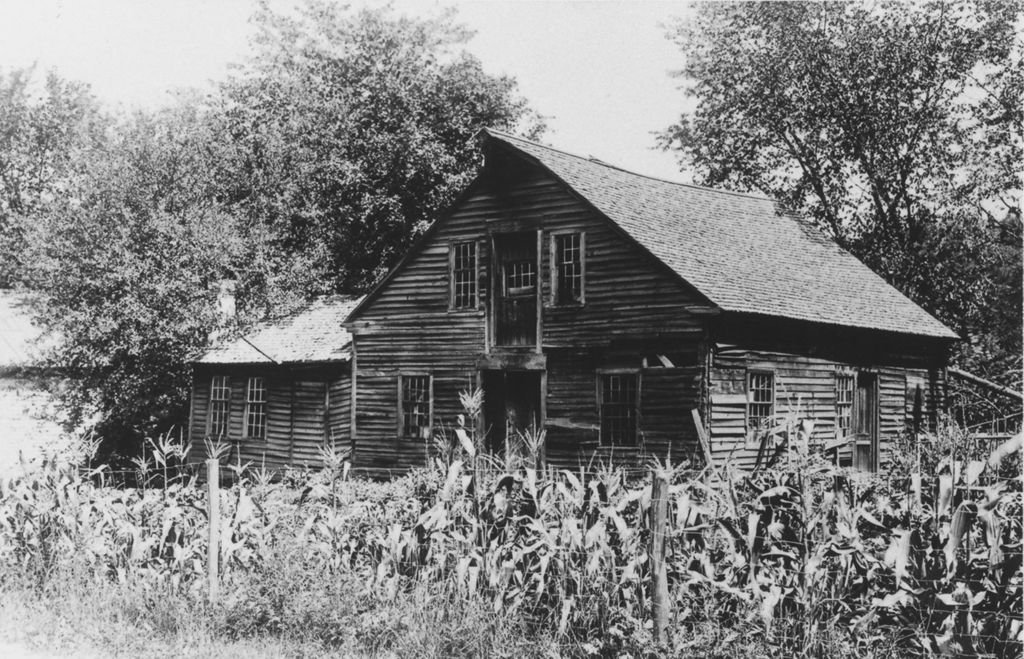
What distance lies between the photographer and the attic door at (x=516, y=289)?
20.5 m

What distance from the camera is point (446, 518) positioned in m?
8.20

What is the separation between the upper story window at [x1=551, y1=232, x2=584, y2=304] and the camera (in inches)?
779

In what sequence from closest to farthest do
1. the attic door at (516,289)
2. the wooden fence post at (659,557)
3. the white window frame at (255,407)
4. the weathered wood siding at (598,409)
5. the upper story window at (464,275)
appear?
the wooden fence post at (659,557)
the weathered wood siding at (598,409)
the attic door at (516,289)
the upper story window at (464,275)
the white window frame at (255,407)

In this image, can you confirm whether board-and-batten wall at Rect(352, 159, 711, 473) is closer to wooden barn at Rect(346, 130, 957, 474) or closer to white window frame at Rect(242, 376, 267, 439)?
wooden barn at Rect(346, 130, 957, 474)

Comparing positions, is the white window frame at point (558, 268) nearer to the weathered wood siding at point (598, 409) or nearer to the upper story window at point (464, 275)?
the weathered wood siding at point (598, 409)

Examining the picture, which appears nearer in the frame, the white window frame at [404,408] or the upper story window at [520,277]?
the upper story window at [520,277]

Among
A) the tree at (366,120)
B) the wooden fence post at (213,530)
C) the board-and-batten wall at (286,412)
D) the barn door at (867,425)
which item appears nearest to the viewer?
the wooden fence post at (213,530)

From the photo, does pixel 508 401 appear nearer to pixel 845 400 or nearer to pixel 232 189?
pixel 845 400

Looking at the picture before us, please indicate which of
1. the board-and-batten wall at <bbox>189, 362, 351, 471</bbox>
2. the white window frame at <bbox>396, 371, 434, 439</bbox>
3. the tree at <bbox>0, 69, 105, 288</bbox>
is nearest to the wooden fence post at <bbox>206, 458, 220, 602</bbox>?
the white window frame at <bbox>396, 371, 434, 439</bbox>

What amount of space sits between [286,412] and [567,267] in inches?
373

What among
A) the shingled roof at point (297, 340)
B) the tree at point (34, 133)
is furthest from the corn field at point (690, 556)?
the tree at point (34, 133)

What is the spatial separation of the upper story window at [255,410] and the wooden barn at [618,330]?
156 inches

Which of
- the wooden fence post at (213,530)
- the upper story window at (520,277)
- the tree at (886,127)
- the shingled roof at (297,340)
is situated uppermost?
the tree at (886,127)

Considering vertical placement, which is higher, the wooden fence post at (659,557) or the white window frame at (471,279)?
the white window frame at (471,279)
